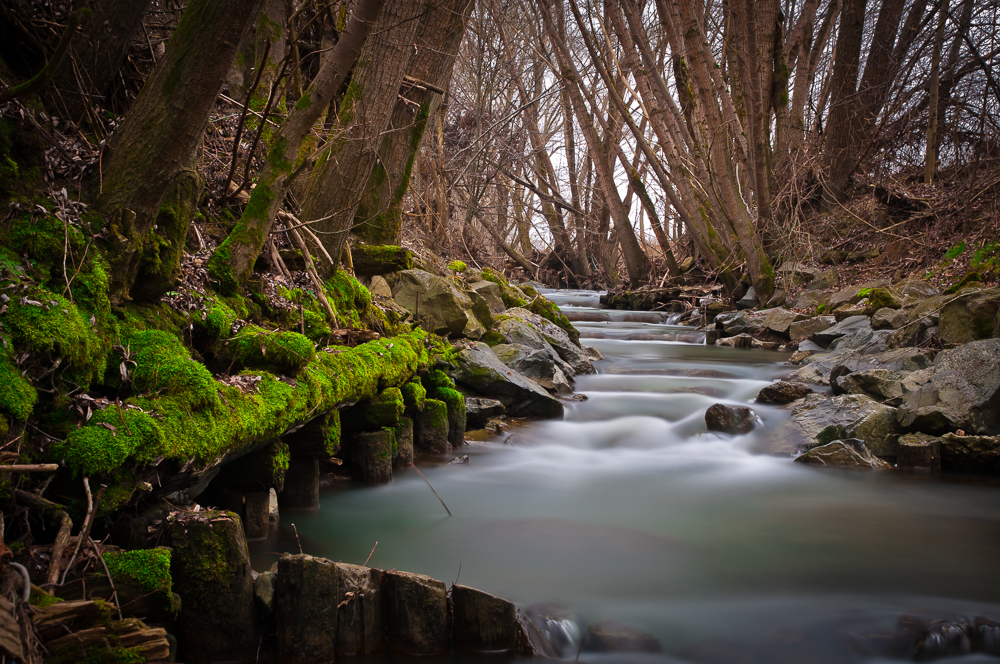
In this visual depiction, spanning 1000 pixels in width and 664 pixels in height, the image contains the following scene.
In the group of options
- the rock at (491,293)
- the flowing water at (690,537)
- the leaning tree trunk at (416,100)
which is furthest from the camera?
the rock at (491,293)

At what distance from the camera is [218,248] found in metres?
4.36

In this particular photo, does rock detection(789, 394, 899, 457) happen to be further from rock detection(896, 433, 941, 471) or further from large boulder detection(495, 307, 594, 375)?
large boulder detection(495, 307, 594, 375)

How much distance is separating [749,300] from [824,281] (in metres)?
1.57

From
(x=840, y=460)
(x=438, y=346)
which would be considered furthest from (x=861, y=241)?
(x=438, y=346)

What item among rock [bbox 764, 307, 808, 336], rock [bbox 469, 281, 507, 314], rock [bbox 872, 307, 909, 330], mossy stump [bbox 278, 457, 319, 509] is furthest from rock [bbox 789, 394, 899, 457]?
rock [bbox 764, 307, 808, 336]

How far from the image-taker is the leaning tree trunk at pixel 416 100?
6629 mm

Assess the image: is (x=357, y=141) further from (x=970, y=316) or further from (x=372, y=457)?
(x=970, y=316)

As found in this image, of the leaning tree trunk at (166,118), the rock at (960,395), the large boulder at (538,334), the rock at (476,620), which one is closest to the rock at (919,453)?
the rock at (960,395)

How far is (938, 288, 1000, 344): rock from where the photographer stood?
7.39 m

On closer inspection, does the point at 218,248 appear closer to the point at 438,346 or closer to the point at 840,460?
the point at 438,346

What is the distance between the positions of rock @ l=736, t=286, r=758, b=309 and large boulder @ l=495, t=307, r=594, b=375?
609cm

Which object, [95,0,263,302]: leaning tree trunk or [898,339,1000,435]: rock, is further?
[898,339,1000,435]: rock

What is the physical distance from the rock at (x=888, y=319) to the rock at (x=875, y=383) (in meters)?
2.50

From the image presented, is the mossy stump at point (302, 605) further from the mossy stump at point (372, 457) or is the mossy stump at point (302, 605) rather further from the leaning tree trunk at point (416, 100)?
the leaning tree trunk at point (416, 100)
